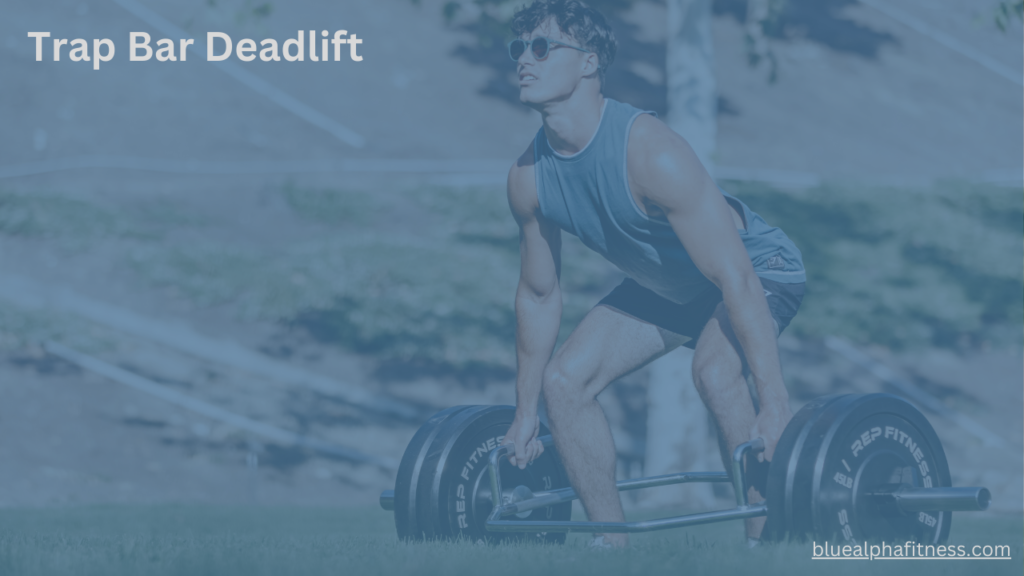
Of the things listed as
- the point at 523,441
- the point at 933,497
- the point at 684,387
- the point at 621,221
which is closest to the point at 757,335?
the point at 621,221

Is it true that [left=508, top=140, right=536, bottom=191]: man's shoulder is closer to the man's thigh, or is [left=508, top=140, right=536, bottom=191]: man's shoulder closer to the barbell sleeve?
the man's thigh

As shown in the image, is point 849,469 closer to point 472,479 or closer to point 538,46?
point 472,479

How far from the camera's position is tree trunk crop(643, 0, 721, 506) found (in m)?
7.97

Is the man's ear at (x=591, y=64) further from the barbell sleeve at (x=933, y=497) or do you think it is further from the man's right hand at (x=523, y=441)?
the barbell sleeve at (x=933, y=497)

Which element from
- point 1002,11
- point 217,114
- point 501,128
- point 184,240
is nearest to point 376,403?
point 184,240

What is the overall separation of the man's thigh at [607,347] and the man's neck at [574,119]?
766mm

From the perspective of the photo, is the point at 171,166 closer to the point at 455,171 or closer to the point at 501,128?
the point at 455,171

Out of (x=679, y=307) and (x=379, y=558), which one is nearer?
(x=379, y=558)

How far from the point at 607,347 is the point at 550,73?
110cm

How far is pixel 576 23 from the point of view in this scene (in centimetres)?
414

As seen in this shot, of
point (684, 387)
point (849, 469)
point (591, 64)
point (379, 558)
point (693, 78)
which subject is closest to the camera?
point (379, 558)

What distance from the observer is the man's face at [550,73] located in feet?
13.3

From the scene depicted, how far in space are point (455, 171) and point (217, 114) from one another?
5341 mm

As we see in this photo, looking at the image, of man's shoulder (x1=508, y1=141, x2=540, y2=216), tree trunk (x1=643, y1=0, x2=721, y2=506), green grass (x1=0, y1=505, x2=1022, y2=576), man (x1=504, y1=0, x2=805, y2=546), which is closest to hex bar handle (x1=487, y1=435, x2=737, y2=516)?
man (x1=504, y1=0, x2=805, y2=546)
